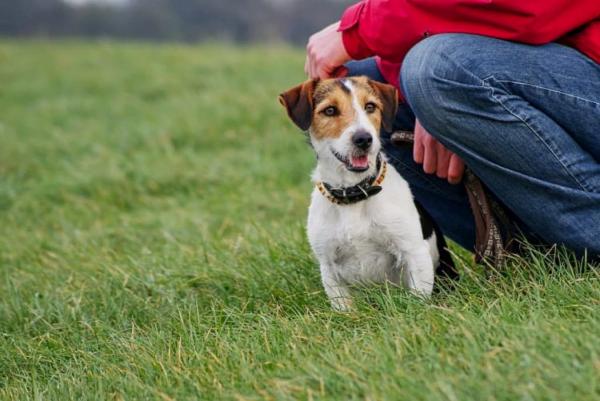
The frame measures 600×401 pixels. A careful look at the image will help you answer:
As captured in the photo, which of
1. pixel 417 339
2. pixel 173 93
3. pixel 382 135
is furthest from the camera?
pixel 173 93

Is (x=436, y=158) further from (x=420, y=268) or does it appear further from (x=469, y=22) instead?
(x=469, y=22)

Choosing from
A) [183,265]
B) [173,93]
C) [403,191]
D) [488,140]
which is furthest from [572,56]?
[173,93]

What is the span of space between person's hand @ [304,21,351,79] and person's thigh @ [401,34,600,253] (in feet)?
1.20

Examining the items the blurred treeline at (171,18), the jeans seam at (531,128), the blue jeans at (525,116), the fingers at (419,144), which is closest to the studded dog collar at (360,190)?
the fingers at (419,144)

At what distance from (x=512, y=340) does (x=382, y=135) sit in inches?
55.9

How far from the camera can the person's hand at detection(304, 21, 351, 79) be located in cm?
321

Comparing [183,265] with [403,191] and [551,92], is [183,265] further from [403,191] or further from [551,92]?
[551,92]

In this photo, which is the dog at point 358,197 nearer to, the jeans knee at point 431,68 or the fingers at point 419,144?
the fingers at point 419,144

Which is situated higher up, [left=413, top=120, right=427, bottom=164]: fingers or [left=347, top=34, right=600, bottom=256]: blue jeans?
[left=347, top=34, right=600, bottom=256]: blue jeans

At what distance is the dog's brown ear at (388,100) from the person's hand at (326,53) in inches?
6.7

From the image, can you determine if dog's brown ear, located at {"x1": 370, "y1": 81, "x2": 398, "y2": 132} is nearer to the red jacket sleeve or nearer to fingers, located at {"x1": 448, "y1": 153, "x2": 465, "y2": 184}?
the red jacket sleeve

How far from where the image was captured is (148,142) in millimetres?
7789

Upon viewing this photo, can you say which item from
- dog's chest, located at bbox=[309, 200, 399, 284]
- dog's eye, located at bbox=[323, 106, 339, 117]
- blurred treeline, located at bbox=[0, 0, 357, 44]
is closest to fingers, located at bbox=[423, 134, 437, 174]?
dog's chest, located at bbox=[309, 200, 399, 284]

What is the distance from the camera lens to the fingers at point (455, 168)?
317 cm
